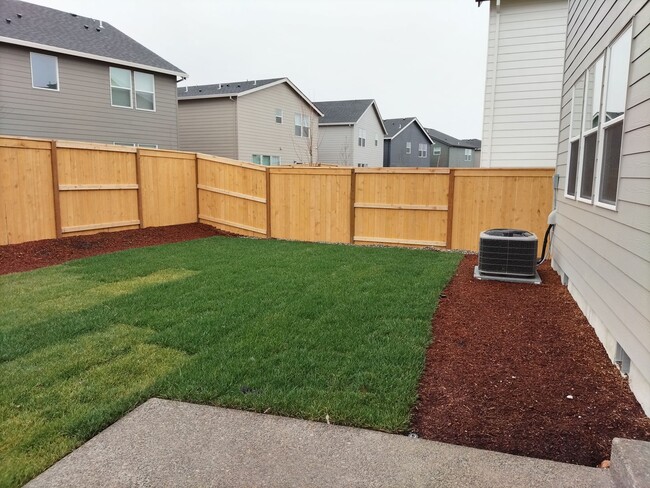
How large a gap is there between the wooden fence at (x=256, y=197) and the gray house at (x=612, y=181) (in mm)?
2541

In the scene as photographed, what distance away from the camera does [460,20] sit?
2278cm

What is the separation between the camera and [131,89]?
16688 mm

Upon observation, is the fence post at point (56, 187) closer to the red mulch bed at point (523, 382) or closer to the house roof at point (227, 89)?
the red mulch bed at point (523, 382)

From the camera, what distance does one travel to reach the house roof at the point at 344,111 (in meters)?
30.2

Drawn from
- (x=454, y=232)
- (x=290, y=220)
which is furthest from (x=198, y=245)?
(x=454, y=232)

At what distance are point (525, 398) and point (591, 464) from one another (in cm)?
74

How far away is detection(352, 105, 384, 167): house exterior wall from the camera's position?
30875 mm

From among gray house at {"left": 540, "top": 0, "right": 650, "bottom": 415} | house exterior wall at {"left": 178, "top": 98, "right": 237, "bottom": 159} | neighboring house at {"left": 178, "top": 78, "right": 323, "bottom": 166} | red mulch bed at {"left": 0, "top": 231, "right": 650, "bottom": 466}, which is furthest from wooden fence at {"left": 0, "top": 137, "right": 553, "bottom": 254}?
neighboring house at {"left": 178, "top": 78, "right": 323, "bottom": 166}

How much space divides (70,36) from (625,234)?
17.5 metres

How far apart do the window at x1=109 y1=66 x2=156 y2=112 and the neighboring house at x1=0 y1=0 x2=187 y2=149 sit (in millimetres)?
16

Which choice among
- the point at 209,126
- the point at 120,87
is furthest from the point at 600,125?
the point at 209,126

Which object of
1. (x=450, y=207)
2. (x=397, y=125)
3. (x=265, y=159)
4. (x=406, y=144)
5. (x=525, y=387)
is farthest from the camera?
(x=406, y=144)

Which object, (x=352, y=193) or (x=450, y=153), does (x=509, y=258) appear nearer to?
(x=352, y=193)

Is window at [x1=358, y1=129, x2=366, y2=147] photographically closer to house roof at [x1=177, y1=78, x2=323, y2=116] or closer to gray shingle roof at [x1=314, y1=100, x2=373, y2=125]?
gray shingle roof at [x1=314, y1=100, x2=373, y2=125]
